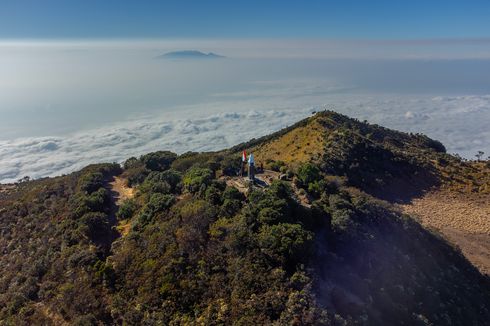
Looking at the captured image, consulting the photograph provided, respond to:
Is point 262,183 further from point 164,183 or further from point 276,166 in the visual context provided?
point 164,183

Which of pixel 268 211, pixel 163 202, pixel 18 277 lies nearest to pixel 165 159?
pixel 163 202

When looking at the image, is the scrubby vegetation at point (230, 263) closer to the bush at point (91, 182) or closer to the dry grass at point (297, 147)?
the bush at point (91, 182)

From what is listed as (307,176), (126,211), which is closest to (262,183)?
(307,176)

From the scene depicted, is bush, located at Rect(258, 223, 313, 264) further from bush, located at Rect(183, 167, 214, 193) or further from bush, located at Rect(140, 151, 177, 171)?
bush, located at Rect(140, 151, 177, 171)

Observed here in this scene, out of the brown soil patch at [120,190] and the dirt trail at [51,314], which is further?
the brown soil patch at [120,190]

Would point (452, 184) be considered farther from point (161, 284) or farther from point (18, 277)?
point (18, 277)

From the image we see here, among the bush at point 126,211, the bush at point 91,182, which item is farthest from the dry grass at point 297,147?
the bush at point 126,211

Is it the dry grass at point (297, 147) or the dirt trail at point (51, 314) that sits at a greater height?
the dry grass at point (297, 147)
